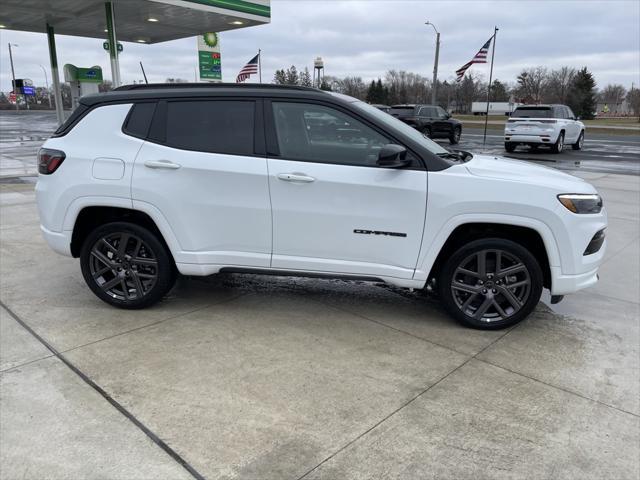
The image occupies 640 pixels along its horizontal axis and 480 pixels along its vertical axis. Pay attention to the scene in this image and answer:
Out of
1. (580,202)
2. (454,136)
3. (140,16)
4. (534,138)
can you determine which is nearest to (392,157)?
(580,202)

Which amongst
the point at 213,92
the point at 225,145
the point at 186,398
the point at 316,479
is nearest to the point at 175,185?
the point at 225,145

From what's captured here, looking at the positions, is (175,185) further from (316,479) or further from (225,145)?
(316,479)

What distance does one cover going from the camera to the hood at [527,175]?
377 centimetres

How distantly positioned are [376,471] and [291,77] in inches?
2405

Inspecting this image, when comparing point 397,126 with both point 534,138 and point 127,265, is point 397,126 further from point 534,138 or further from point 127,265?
point 534,138

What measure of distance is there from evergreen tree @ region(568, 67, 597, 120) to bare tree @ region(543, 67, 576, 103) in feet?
25.2

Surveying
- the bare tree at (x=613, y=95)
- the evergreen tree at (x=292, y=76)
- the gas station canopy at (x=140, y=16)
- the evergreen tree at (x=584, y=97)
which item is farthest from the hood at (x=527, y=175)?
the bare tree at (x=613, y=95)

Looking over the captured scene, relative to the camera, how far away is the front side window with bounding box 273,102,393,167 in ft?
12.8

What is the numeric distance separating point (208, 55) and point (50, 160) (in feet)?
59.9

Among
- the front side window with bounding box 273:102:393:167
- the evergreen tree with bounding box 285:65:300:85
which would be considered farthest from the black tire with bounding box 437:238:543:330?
the evergreen tree with bounding box 285:65:300:85

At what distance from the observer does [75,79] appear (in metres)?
16.3

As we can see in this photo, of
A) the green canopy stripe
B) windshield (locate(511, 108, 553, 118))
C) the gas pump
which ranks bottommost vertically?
windshield (locate(511, 108, 553, 118))

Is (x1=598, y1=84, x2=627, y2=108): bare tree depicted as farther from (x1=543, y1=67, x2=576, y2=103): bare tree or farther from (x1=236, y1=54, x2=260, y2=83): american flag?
(x1=236, y1=54, x2=260, y2=83): american flag

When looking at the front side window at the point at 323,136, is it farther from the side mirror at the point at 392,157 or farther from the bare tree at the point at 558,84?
the bare tree at the point at 558,84
